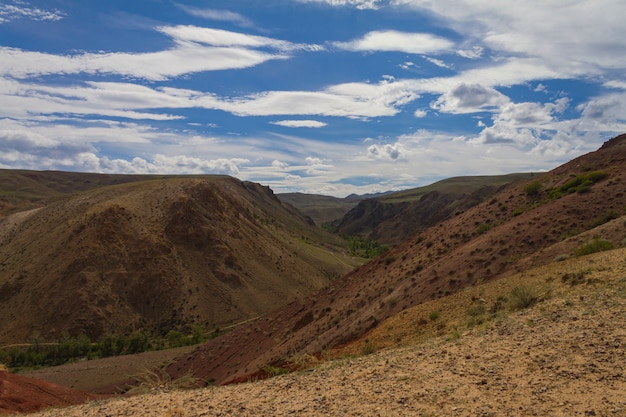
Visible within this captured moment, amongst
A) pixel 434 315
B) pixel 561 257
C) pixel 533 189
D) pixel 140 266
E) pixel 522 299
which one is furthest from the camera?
pixel 140 266

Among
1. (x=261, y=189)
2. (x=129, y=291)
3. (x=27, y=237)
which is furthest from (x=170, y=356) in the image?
(x=261, y=189)

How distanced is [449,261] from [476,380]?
46.5ft

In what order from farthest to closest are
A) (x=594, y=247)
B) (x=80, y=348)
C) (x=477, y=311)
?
(x=80, y=348)
(x=594, y=247)
(x=477, y=311)

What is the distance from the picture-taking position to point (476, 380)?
8.16 meters

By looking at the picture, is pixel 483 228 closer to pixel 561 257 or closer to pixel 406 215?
pixel 561 257

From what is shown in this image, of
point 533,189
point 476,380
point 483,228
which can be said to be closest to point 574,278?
point 476,380

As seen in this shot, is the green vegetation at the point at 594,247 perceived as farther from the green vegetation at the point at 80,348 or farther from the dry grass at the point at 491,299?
the green vegetation at the point at 80,348

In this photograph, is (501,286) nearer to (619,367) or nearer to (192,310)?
(619,367)

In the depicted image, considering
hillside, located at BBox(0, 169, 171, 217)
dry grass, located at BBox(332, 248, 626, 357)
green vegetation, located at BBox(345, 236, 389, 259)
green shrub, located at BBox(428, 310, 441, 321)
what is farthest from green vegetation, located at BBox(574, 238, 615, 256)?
hillside, located at BBox(0, 169, 171, 217)

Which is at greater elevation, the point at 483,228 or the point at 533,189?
the point at 533,189

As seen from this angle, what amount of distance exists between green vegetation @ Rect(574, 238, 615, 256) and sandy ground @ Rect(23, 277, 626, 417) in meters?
4.79

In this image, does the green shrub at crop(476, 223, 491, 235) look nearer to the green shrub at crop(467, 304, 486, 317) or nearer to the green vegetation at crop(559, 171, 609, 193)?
the green vegetation at crop(559, 171, 609, 193)

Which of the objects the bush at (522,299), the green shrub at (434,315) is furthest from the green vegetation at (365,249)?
the bush at (522,299)

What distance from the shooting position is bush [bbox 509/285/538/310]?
41.9ft
